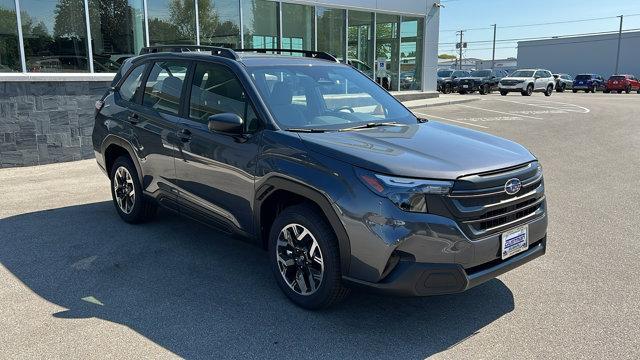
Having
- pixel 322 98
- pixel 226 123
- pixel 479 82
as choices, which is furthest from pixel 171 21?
pixel 479 82

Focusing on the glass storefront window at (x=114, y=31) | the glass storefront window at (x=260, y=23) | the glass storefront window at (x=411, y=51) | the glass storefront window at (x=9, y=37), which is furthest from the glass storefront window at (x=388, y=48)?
→ the glass storefront window at (x=9, y=37)

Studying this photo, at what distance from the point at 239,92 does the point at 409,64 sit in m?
18.6

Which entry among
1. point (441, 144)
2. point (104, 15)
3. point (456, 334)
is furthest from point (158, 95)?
point (104, 15)

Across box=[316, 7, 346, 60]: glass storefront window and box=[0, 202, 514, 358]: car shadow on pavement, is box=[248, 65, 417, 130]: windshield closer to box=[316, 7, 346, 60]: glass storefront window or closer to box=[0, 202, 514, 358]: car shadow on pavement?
box=[0, 202, 514, 358]: car shadow on pavement

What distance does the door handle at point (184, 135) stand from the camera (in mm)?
4492

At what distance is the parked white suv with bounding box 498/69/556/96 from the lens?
104 feet

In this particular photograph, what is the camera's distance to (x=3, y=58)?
972 centimetres

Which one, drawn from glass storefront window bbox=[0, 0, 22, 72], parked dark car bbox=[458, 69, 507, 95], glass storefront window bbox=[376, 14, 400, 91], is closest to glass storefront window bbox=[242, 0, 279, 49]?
glass storefront window bbox=[376, 14, 400, 91]

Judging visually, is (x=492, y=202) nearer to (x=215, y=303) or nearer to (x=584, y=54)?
(x=215, y=303)

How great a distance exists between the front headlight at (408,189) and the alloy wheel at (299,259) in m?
0.65

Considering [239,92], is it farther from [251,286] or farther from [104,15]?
[104,15]

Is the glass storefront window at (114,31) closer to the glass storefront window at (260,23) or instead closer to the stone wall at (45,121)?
the stone wall at (45,121)

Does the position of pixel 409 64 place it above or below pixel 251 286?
above

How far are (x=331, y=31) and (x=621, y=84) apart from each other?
33771 millimetres
